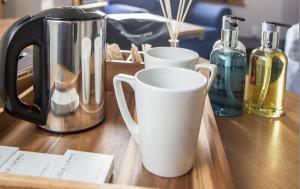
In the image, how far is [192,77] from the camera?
0.42 m

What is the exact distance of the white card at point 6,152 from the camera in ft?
1.32

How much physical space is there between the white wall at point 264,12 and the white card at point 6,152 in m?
3.34

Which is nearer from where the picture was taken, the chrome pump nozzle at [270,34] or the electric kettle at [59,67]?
the electric kettle at [59,67]

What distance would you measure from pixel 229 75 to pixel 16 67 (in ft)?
1.18

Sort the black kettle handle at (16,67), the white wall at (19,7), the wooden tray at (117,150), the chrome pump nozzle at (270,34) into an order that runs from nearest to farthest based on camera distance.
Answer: the wooden tray at (117,150) → the black kettle handle at (16,67) → the chrome pump nozzle at (270,34) → the white wall at (19,7)

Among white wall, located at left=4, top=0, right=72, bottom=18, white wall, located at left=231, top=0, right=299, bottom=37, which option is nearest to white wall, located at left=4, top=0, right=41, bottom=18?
A: white wall, located at left=4, top=0, right=72, bottom=18

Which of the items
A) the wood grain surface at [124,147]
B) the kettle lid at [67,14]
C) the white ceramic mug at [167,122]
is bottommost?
the wood grain surface at [124,147]

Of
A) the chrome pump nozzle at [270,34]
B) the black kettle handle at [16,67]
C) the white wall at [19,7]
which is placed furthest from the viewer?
the white wall at [19,7]

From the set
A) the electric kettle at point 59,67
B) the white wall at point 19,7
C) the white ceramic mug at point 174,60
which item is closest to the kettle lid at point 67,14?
the electric kettle at point 59,67

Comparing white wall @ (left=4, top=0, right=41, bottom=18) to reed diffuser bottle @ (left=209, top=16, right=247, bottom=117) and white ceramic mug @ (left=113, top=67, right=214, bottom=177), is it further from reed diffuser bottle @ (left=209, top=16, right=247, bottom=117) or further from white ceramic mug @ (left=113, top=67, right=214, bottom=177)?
white ceramic mug @ (left=113, top=67, right=214, bottom=177)

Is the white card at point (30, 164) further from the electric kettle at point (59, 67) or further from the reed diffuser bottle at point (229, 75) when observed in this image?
the reed diffuser bottle at point (229, 75)

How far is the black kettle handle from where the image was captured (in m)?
0.43

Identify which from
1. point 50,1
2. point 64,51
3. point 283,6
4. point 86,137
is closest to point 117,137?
point 86,137

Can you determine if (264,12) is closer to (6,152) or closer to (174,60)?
(174,60)
